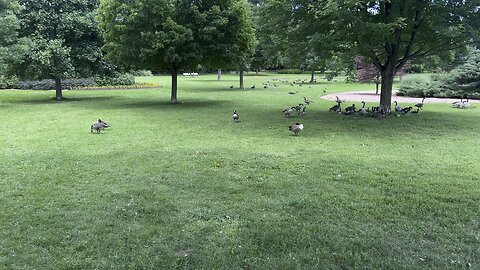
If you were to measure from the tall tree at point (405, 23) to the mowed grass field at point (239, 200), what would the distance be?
2949mm

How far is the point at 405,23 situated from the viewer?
12.1 metres

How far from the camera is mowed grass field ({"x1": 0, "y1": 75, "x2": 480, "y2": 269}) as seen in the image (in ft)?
13.4

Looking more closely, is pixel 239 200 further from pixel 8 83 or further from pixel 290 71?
pixel 290 71

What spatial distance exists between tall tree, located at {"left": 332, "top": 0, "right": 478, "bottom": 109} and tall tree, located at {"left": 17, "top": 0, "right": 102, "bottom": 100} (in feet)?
41.4

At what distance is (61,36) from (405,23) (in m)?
15.3

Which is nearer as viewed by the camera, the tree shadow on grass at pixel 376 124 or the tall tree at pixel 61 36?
the tree shadow on grass at pixel 376 124

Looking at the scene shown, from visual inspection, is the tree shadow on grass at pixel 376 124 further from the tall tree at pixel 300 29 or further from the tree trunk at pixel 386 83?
the tall tree at pixel 300 29

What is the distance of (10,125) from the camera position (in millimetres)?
12594

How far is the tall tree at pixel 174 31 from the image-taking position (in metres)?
16.5

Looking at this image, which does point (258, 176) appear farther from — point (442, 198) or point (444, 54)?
point (444, 54)

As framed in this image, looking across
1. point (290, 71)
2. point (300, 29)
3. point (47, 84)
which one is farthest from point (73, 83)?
point (290, 71)

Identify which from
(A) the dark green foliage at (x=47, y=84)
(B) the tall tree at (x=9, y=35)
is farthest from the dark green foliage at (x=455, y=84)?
(A) the dark green foliage at (x=47, y=84)

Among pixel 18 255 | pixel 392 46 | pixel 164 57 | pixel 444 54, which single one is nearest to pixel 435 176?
pixel 18 255

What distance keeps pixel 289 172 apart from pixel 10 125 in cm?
958
